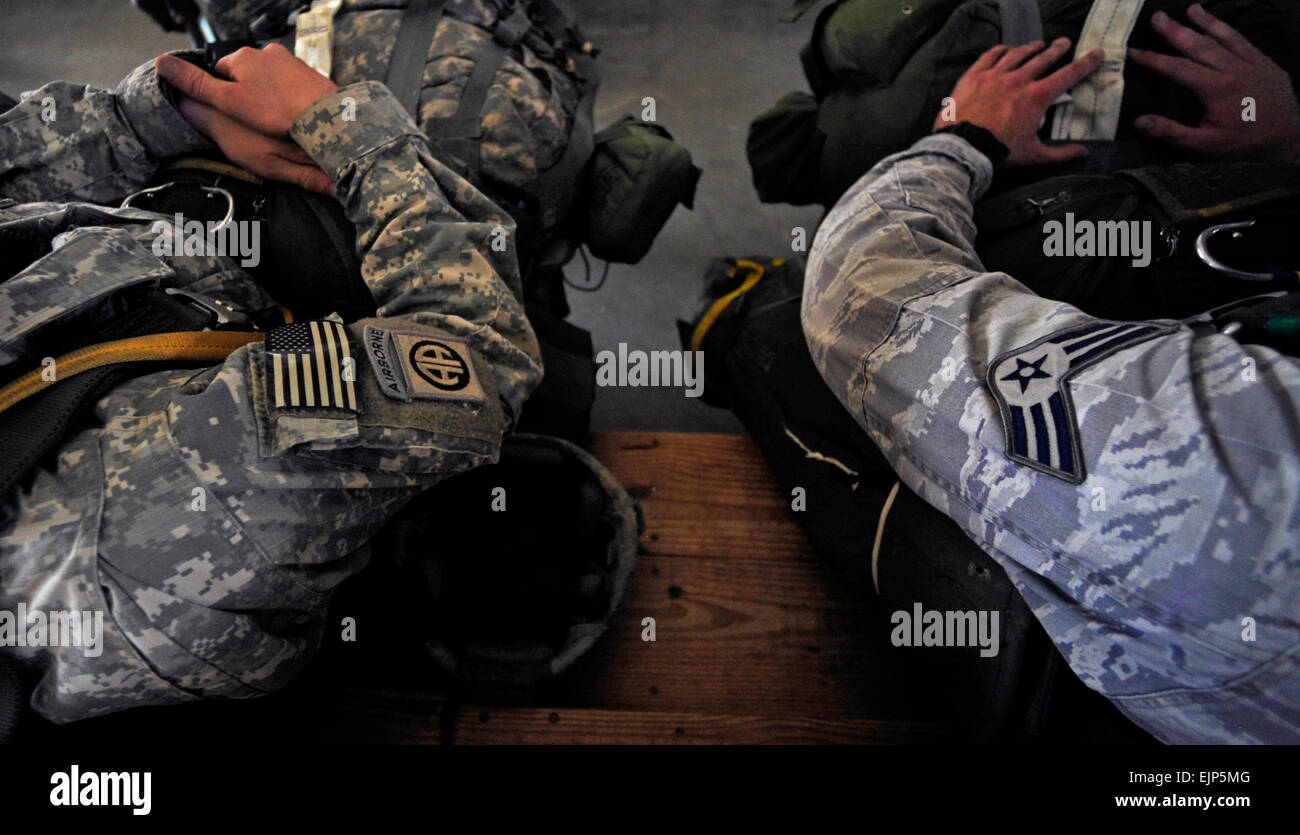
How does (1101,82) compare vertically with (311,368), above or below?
above

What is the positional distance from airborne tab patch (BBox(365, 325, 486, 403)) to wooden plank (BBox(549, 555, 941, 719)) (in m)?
0.38

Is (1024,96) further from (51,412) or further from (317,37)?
(51,412)

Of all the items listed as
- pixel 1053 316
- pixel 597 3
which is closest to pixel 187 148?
pixel 1053 316

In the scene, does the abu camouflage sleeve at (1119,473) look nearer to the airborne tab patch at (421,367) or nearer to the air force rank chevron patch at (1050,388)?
the air force rank chevron patch at (1050,388)

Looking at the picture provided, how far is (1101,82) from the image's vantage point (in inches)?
39.6

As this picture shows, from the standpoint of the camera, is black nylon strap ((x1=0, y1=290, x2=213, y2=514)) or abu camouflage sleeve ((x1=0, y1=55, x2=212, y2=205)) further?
abu camouflage sleeve ((x1=0, y1=55, x2=212, y2=205))

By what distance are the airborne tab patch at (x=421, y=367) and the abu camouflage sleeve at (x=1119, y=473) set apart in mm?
400

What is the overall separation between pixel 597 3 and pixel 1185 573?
2746 mm

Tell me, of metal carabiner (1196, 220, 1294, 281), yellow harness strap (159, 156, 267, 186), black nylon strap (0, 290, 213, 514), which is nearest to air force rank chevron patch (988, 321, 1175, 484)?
metal carabiner (1196, 220, 1294, 281)

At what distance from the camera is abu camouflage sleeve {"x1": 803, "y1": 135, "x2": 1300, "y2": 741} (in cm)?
46

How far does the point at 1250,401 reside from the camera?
475mm

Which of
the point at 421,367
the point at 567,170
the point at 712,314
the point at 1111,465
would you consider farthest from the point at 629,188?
the point at 1111,465

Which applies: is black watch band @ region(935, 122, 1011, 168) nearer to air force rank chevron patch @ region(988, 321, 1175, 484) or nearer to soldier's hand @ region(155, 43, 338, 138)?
air force rank chevron patch @ region(988, 321, 1175, 484)

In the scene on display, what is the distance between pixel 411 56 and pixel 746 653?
953mm
